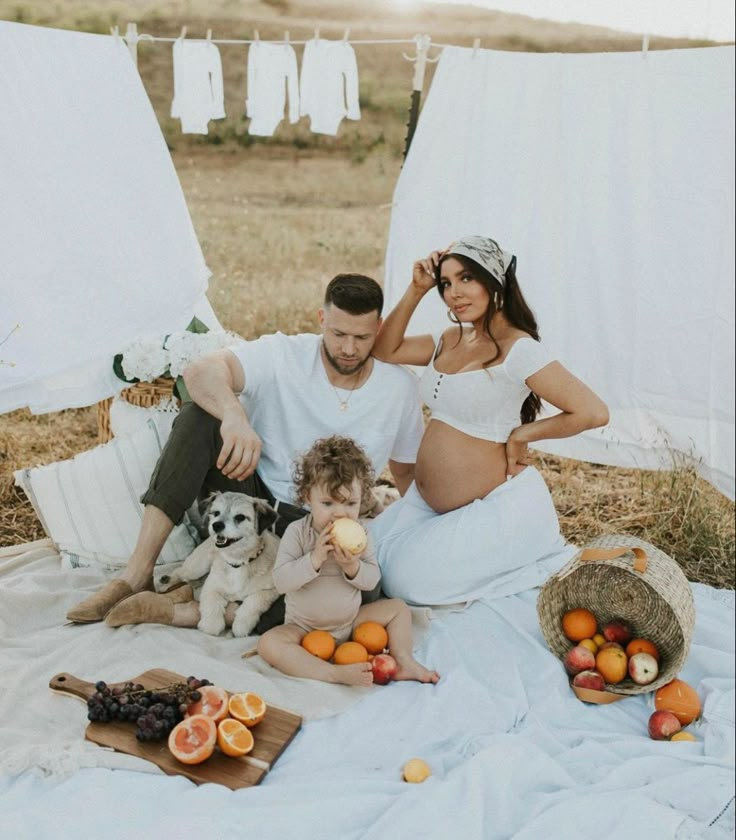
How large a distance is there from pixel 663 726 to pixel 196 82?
11.9 feet

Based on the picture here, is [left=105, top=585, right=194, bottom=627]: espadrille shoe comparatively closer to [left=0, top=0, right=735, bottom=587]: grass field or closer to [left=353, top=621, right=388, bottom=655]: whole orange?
[left=353, top=621, right=388, bottom=655]: whole orange

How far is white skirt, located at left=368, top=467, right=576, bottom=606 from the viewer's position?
9.68 feet

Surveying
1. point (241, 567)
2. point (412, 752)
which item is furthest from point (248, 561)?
point (412, 752)

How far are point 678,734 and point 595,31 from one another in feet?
49.8

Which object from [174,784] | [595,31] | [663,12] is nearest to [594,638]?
[174,784]

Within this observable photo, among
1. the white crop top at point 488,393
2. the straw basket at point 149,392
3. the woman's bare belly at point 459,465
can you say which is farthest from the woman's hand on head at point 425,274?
the straw basket at point 149,392

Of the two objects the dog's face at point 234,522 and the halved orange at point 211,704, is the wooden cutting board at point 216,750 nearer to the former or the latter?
the halved orange at point 211,704

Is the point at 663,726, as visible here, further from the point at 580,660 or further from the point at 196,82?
the point at 196,82

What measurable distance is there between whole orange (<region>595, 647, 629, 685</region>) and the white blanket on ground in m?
0.08

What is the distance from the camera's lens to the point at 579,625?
2760 mm

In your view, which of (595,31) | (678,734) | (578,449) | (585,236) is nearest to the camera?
(678,734)

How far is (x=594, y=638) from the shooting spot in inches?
109

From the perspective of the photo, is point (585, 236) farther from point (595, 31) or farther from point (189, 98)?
point (595, 31)

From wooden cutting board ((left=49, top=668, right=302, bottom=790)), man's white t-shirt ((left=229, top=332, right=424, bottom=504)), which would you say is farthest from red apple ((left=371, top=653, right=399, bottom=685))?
man's white t-shirt ((left=229, top=332, right=424, bottom=504))
